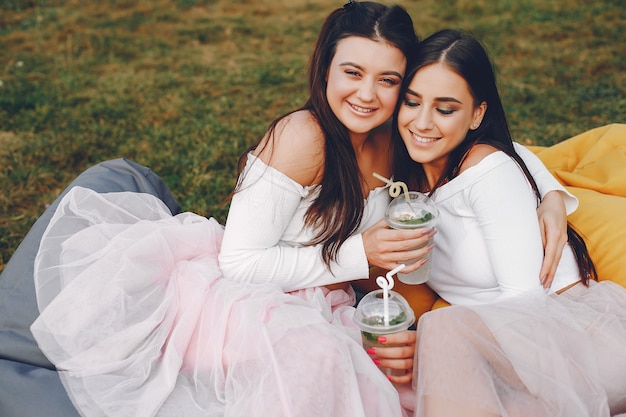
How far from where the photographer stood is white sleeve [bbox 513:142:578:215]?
10.00 ft

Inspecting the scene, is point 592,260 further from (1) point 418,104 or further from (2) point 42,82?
(2) point 42,82

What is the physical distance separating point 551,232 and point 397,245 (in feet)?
2.33

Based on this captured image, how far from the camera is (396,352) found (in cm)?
238

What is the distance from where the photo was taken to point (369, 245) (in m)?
2.63

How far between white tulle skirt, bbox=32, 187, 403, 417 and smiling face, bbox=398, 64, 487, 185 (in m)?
0.75

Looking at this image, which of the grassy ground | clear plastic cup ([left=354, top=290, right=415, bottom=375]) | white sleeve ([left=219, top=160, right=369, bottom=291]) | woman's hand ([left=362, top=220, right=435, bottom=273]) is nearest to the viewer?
clear plastic cup ([left=354, top=290, right=415, bottom=375])

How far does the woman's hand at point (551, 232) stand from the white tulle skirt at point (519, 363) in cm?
21

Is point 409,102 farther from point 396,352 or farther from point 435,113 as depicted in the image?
point 396,352

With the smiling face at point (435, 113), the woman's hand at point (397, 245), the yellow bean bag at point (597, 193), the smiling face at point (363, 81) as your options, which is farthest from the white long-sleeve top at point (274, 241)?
the yellow bean bag at point (597, 193)

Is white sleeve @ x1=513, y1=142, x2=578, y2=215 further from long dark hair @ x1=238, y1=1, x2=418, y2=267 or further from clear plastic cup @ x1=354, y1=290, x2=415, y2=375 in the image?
clear plastic cup @ x1=354, y1=290, x2=415, y2=375

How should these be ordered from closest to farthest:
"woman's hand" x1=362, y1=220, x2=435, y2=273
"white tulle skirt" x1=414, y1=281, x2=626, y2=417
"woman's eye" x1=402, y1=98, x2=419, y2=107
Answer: "white tulle skirt" x1=414, y1=281, x2=626, y2=417 → "woman's hand" x1=362, y1=220, x2=435, y2=273 → "woman's eye" x1=402, y1=98, x2=419, y2=107

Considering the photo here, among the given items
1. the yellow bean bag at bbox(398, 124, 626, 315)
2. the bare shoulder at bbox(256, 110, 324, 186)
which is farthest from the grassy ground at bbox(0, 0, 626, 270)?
the bare shoulder at bbox(256, 110, 324, 186)

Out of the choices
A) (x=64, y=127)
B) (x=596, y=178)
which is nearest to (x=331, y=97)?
(x=596, y=178)

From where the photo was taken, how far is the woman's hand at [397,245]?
8.07 ft
